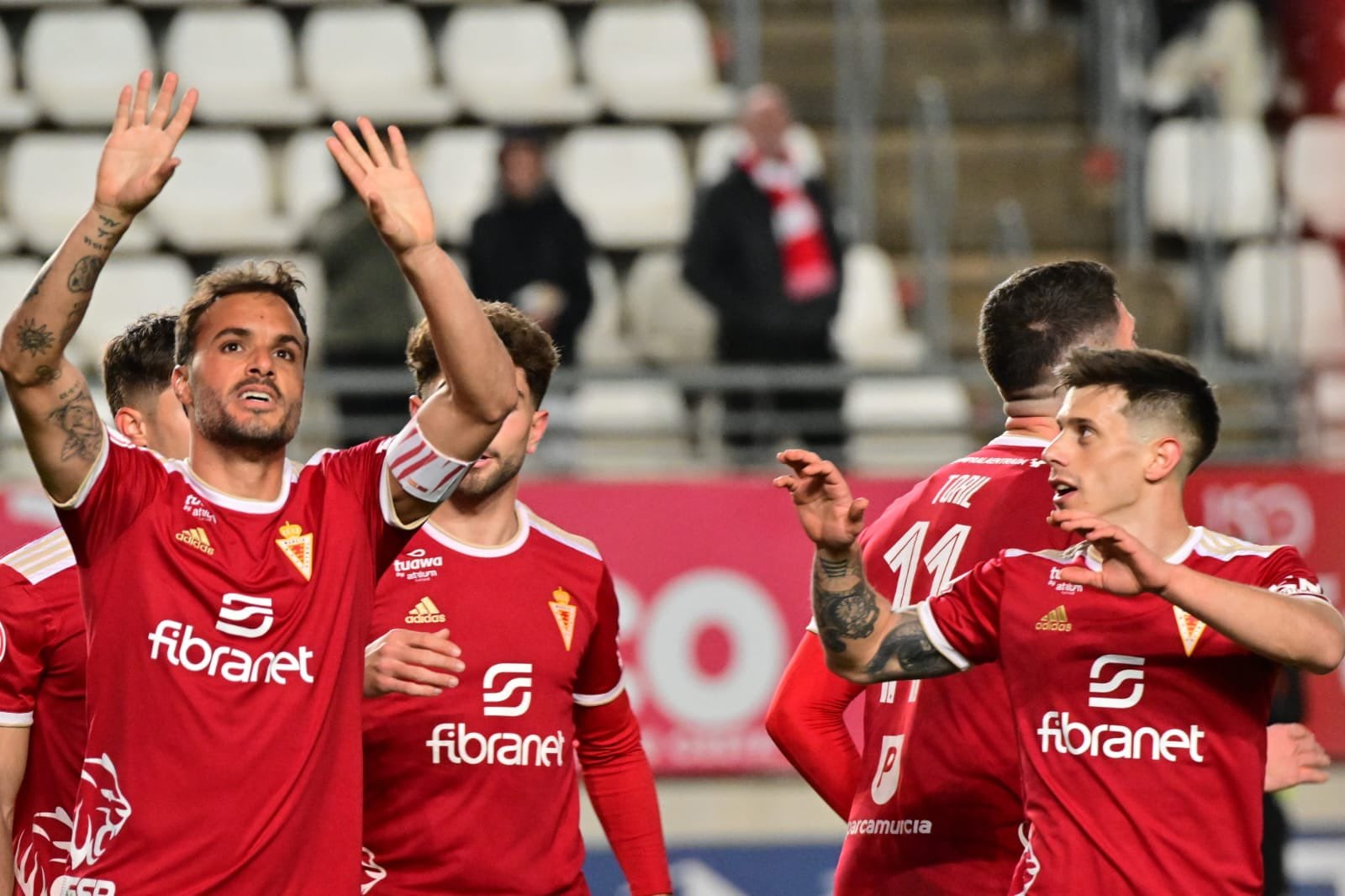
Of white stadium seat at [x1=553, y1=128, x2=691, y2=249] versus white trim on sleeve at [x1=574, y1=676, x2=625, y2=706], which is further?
white stadium seat at [x1=553, y1=128, x2=691, y2=249]

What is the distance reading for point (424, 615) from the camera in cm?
498

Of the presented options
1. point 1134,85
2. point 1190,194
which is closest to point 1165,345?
point 1190,194

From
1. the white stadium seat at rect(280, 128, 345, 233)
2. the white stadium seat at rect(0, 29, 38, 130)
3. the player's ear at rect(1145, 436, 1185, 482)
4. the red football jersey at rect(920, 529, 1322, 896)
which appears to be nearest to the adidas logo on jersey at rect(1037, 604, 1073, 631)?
the red football jersey at rect(920, 529, 1322, 896)

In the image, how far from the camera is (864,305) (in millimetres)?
11742

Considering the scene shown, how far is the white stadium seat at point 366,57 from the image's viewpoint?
12336 millimetres

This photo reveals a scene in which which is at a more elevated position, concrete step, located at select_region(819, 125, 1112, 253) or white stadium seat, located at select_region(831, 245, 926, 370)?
concrete step, located at select_region(819, 125, 1112, 253)

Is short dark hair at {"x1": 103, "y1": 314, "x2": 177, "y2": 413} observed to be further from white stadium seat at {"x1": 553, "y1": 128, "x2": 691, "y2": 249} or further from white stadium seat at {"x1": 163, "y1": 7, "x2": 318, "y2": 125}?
white stadium seat at {"x1": 163, "y1": 7, "x2": 318, "y2": 125}

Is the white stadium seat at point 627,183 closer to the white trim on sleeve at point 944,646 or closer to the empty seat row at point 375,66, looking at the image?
the empty seat row at point 375,66

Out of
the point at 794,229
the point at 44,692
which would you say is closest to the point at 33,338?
the point at 44,692

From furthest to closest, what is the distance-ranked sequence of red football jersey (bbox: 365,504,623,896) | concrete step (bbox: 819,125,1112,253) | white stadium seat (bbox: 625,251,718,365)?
concrete step (bbox: 819,125,1112,253), white stadium seat (bbox: 625,251,718,365), red football jersey (bbox: 365,504,623,896)

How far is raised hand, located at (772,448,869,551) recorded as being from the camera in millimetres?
4035

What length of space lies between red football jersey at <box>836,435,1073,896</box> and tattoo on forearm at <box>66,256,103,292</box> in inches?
75.3

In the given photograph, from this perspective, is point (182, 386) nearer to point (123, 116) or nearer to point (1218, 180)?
point (123, 116)

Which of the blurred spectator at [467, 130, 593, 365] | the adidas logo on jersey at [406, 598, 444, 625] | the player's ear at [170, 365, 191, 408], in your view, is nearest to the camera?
the player's ear at [170, 365, 191, 408]
